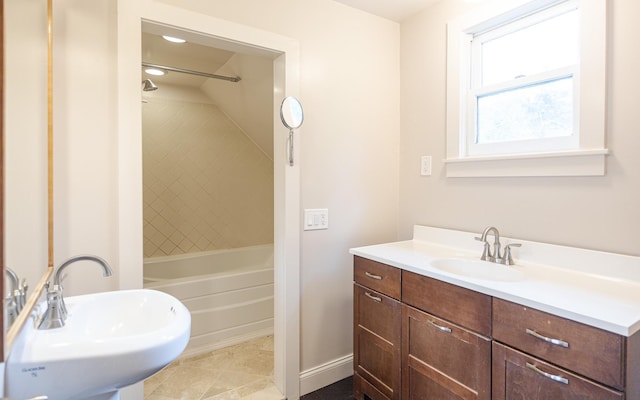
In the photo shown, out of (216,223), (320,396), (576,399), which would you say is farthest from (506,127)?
(216,223)

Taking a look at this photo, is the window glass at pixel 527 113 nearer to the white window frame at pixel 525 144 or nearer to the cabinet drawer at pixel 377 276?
the white window frame at pixel 525 144

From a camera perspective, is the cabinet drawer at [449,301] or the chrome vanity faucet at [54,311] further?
the cabinet drawer at [449,301]

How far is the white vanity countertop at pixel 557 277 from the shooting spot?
980 millimetres

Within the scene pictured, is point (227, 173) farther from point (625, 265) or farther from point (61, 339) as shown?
point (625, 265)

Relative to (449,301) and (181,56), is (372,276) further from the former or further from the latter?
(181,56)

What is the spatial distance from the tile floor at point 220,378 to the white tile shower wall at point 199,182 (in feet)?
4.29

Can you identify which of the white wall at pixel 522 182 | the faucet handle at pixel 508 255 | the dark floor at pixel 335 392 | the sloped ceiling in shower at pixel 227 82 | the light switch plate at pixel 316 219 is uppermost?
the sloped ceiling in shower at pixel 227 82

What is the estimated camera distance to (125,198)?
1.40 metres

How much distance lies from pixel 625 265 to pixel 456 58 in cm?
129

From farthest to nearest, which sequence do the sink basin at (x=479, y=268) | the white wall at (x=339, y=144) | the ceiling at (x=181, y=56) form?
1. the ceiling at (x=181, y=56)
2. the white wall at (x=339, y=144)
3. the sink basin at (x=479, y=268)

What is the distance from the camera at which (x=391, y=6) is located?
203 cm

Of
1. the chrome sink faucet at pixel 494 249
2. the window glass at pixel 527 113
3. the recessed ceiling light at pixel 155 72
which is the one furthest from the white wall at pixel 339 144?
the recessed ceiling light at pixel 155 72

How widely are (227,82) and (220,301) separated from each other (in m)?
1.90

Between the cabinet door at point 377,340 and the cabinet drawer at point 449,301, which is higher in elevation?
the cabinet drawer at point 449,301
